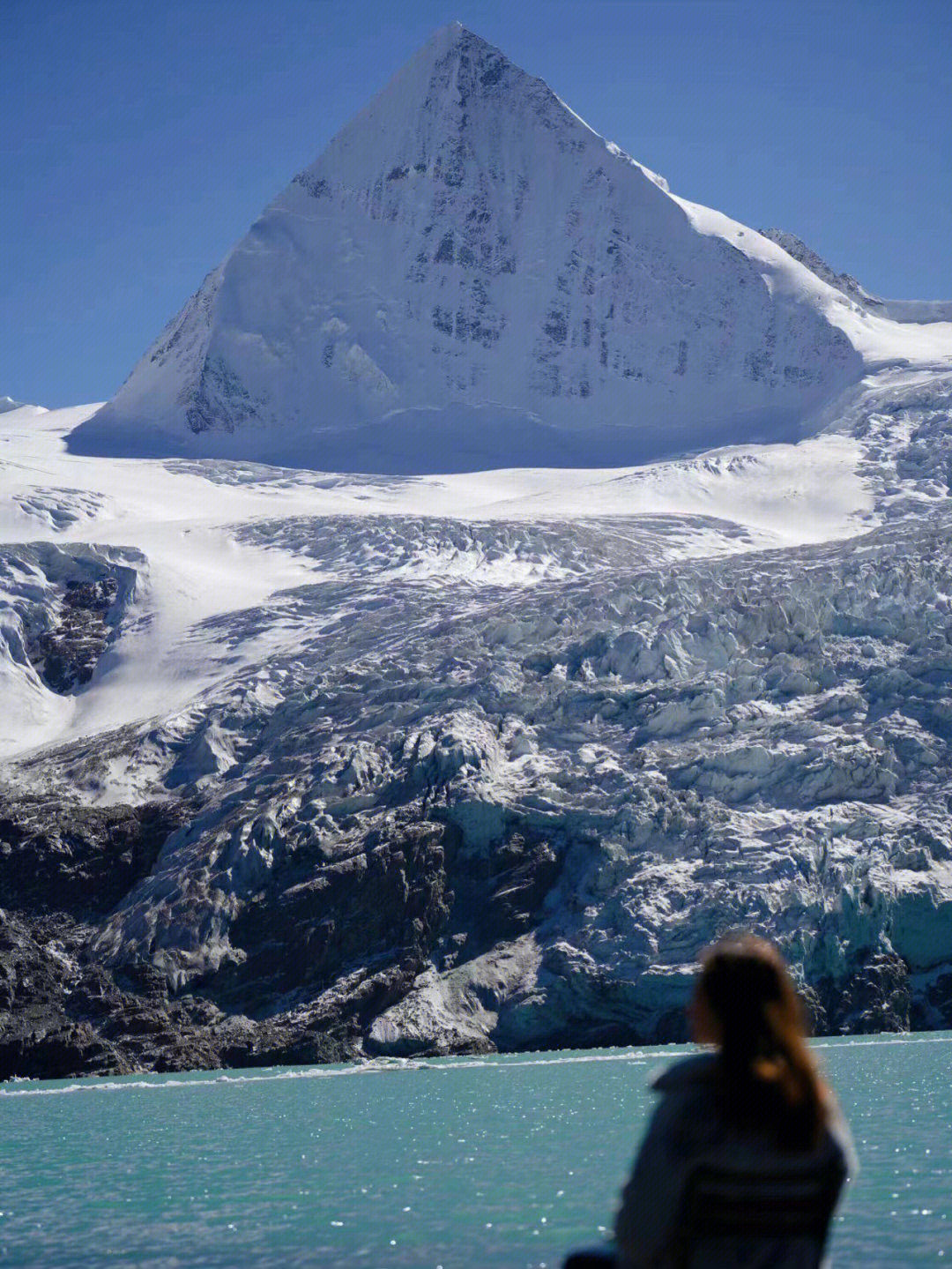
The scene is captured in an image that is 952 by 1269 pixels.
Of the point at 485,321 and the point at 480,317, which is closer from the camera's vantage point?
the point at 485,321

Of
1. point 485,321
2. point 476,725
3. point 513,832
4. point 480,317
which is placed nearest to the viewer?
point 513,832

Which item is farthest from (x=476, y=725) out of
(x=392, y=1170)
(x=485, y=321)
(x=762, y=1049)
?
(x=485, y=321)

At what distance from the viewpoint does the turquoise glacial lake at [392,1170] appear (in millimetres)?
15297

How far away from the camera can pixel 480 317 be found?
12700cm

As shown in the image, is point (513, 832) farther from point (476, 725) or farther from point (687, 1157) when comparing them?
point (687, 1157)

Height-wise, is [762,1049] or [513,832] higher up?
[762,1049]

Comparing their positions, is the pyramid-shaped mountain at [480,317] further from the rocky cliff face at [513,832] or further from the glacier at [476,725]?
the rocky cliff face at [513,832]

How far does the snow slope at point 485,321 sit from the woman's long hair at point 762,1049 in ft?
339

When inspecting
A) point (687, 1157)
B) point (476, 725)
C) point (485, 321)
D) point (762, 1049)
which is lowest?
point (476, 725)

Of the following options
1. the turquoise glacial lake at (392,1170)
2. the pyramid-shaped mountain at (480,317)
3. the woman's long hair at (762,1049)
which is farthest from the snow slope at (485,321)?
the woman's long hair at (762,1049)

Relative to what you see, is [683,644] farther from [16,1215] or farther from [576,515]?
[16,1215]

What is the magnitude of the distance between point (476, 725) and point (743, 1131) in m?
50.6

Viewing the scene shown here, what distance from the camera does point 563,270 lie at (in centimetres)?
12950

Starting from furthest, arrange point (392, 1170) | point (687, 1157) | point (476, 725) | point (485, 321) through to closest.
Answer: point (485, 321) → point (476, 725) → point (392, 1170) → point (687, 1157)
